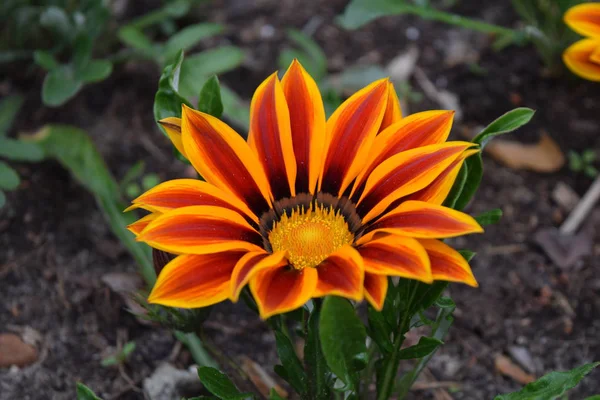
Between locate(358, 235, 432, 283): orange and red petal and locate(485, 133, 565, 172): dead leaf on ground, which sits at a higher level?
locate(358, 235, 432, 283): orange and red petal

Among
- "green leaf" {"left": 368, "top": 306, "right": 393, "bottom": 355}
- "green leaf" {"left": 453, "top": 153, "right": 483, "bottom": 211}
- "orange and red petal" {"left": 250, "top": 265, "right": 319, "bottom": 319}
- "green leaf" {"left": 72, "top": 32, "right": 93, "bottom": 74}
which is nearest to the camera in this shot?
"orange and red petal" {"left": 250, "top": 265, "right": 319, "bottom": 319}

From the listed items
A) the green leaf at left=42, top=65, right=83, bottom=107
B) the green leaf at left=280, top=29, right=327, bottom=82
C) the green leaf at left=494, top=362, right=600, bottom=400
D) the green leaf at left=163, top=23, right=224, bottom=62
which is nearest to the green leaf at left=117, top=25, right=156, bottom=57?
the green leaf at left=163, top=23, right=224, bottom=62

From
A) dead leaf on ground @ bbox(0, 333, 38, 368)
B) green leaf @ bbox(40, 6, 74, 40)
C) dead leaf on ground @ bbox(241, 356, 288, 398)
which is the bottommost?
dead leaf on ground @ bbox(241, 356, 288, 398)

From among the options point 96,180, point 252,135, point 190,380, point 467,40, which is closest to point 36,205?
point 96,180

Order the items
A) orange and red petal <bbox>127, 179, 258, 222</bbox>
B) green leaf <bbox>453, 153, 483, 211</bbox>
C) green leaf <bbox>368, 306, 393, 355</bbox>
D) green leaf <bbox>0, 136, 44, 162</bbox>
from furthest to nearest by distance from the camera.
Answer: green leaf <bbox>0, 136, 44, 162</bbox> → green leaf <bbox>453, 153, 483, 211</bbox> → green leaf <bbox>368, 306, 393, 355</bbox> → orange and red petal <bbox>127, 179, 258, 222</bbox>

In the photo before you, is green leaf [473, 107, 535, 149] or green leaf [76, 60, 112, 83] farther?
green leaf [76, 60, 112, 83]

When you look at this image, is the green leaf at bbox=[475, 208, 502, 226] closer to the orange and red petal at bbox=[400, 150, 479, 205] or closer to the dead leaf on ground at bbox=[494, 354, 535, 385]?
the orange and red petal at bbox=[400, 150, 479, 205]
